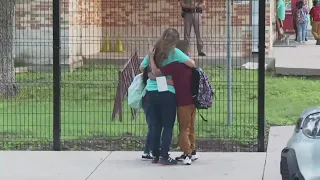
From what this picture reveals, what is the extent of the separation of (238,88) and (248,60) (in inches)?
38.4

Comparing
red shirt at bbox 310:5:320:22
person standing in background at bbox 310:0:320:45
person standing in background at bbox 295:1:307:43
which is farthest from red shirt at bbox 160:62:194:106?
person standing in background at bbox 295:1:307:43

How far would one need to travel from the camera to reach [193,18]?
34.0 ft

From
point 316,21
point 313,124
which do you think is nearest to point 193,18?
point 313,124

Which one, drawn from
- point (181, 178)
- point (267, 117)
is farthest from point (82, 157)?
point (267, 117)

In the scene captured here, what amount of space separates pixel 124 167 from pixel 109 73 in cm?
231

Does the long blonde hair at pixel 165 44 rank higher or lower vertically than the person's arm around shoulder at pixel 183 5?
lower

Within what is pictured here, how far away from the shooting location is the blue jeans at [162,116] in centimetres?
864

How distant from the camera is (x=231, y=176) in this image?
27.4 feet

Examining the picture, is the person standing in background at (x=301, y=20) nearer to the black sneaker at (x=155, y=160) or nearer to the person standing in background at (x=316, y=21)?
the person standing in background at (x=316, y=21)

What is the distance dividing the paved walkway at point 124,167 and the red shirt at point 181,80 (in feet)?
2.81

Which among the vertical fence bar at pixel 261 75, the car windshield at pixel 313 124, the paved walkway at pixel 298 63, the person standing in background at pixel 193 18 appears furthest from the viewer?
the paved walkway at pixel 298 63

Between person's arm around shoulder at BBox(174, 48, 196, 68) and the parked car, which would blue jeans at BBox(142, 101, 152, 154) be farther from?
the parked car

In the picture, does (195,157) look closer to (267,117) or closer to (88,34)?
(88,34)

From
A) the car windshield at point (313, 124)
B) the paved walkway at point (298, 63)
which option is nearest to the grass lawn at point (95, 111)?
the car windshield at point (313, 124)
